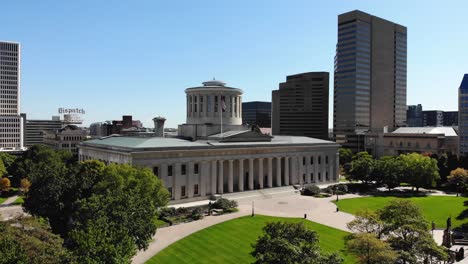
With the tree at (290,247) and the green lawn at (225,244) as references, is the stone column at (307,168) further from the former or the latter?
the tree at (290,247)

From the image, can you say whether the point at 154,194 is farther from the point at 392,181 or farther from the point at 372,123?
the point at 372,123

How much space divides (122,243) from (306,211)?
47.8m

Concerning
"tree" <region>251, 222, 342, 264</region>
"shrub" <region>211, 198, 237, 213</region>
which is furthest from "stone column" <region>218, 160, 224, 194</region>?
"tree" <region>251, 222, 342, 264</region>

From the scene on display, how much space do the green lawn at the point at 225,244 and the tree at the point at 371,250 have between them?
7.06m

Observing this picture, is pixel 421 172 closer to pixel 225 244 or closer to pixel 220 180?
pixel 220 180

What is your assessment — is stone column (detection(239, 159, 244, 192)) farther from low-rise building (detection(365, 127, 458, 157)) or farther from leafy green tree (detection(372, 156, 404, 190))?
low-rise building (detection(365, 127, 458, 157))

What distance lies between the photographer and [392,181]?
93.8m

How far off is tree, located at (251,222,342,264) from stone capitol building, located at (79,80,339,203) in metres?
47.1

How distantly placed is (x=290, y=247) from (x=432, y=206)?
61.5 meters

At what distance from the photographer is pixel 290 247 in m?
27.3

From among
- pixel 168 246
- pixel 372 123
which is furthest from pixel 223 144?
pixel 372 123

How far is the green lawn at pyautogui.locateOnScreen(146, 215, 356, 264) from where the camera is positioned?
150ft

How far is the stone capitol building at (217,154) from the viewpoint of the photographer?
253 feet

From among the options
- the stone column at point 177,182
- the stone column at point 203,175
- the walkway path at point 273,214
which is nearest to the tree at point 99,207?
the walkway path at point 273,214
